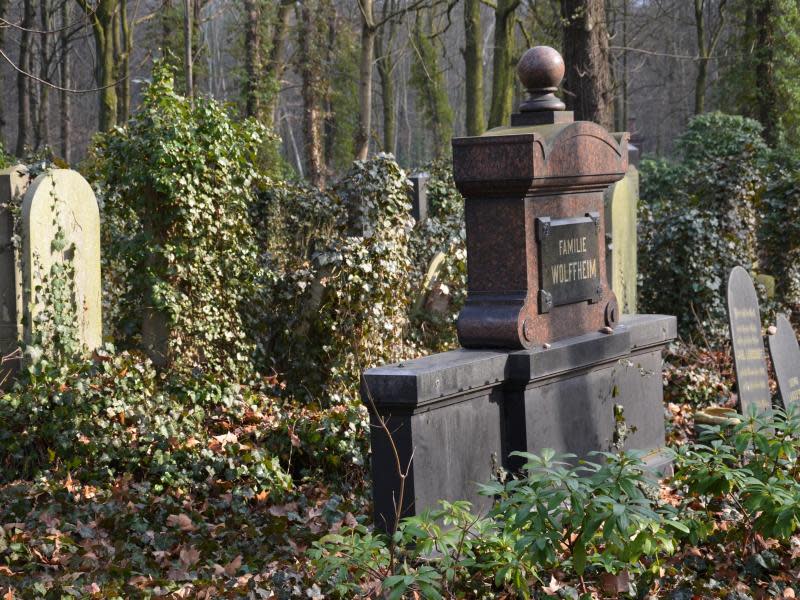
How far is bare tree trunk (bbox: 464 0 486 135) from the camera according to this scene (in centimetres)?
2153

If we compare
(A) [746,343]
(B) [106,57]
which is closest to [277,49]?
(B) [106,57]

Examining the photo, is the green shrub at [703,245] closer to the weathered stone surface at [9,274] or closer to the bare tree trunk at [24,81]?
the weathered stone surface at [9,274]

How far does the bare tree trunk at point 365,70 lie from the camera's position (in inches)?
724

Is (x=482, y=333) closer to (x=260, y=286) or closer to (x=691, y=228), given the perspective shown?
(x=260, y=286)

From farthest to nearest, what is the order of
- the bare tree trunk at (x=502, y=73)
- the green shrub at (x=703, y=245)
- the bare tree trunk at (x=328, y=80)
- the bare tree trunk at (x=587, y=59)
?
the bare tree trunk at (x=328, y=80)
the bare tree trunk at (x=502, y=73)
the bare tree trunk at (x=587, y=59)
the green shrub at (x=703, y=245)

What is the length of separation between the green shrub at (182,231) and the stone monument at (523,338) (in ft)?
10.3

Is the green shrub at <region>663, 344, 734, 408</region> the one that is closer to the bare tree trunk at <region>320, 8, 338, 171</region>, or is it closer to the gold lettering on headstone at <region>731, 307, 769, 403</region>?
the gold lettering on headstone at <region>731, 307, 769, 403</region>

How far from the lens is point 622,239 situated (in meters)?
9.85

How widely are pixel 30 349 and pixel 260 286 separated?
2.04m

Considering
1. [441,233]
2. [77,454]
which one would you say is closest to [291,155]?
[441,233]

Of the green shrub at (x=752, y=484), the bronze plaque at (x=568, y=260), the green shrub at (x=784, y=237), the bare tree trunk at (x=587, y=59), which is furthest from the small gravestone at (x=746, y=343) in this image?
the green shrub at (x=784, y=237)

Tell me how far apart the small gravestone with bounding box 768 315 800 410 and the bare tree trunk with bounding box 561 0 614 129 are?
160 inches

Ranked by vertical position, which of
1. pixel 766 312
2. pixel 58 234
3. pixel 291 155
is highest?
pixel 291 155

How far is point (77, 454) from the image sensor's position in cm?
671
